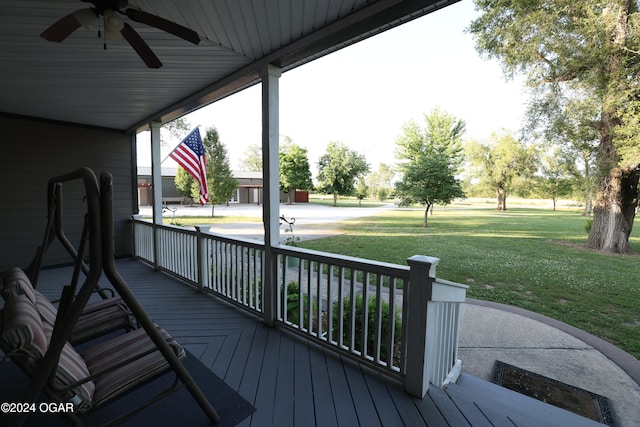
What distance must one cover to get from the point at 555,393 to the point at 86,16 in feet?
15.2

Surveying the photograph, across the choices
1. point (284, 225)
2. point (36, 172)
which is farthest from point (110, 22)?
point (284, 225)

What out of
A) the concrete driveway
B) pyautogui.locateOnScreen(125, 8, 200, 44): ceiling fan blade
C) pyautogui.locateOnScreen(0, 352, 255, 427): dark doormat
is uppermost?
pyautogui.locateOnScreen(125, 8, 200, 44): ceiling fan blade

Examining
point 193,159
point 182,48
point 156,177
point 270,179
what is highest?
point 182,48

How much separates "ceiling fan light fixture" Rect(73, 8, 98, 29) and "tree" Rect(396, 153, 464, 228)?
1388 cm

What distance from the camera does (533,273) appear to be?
7.28 meters

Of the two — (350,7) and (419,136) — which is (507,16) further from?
(350,7)

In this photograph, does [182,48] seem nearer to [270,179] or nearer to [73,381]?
[270,179]

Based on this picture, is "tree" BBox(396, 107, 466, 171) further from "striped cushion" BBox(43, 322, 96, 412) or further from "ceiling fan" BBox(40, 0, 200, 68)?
"striped cushion" BBox(43, 322, 96, 412)

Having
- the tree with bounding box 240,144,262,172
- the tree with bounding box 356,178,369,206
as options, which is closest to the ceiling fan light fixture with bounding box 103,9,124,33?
the tree with bounding box 356,178,369,206

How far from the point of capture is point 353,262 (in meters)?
2.38

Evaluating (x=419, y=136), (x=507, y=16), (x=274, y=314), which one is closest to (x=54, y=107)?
(x=274, y=314)

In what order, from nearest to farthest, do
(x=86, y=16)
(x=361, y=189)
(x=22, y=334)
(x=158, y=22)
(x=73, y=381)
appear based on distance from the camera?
(x=22, y=334) → (x=73, y=381) → (x=86, y=16) → (x=158, y=22) → (x=361, y=189)

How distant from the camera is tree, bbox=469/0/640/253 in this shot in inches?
292

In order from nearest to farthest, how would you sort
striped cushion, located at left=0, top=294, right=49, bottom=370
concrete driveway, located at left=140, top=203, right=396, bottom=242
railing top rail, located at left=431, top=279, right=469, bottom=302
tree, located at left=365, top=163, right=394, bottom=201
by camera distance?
striped cushion, located at left=0, top=294, right=49, bottom=370, railing top rail, located at left=431, top=279, right=469, bottom=302, concrete driveway, located at left=140, top=203, right=396, bottom=242, tree, located at left=365, top=163, right=394, bottom=201
